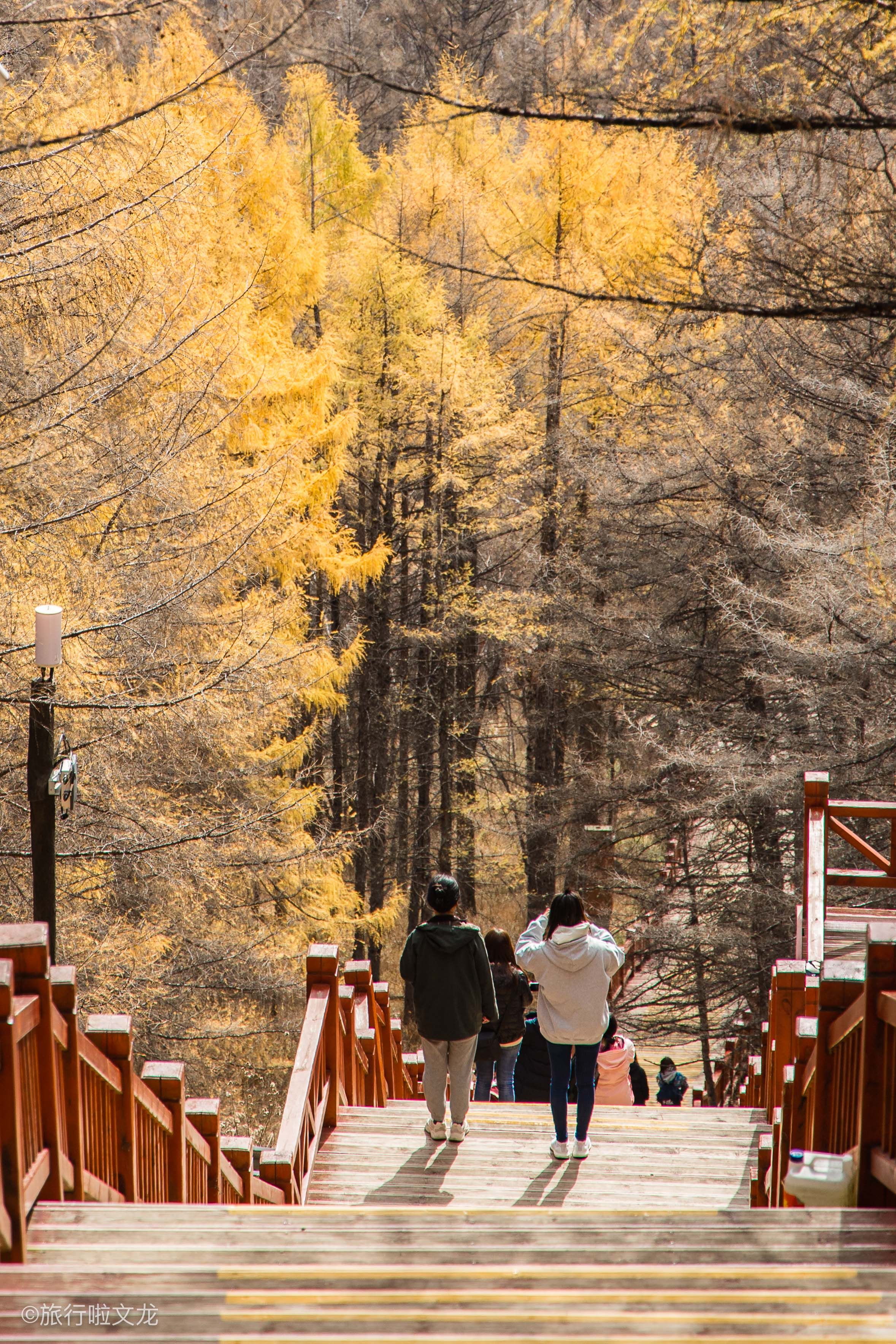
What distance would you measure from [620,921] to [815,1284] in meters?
18.4

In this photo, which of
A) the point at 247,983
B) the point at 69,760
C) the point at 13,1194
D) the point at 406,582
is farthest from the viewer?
the point at 406,582

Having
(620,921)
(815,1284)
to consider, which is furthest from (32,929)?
(620,921)

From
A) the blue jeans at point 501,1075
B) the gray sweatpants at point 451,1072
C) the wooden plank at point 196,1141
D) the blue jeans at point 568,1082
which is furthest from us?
the blue jeans at point 501,1075

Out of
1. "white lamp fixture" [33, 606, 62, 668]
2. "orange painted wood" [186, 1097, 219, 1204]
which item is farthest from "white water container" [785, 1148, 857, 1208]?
"white lamp fixture" [33, 606, 62, 668]

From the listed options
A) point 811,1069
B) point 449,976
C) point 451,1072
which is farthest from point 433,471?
point 811,1069

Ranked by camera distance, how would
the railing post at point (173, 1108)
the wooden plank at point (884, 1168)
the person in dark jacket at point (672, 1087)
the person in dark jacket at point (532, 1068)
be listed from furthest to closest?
the person in dark jacket at point (672, 1087) < the person in dark jacket at point (532, 1068) < the railing post at point (173, 1108) < the wooden plank at point (884, 1168)

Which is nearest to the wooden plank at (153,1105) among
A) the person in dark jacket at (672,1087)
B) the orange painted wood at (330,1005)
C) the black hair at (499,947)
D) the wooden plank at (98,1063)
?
the wooden plank at (98,1063)

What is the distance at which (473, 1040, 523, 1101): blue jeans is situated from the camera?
8.36 meters

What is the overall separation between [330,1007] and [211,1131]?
0.96 meters

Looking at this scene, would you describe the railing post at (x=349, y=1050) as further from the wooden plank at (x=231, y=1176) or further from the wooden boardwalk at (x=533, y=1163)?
the wooden plank at (x=231, y=1176)

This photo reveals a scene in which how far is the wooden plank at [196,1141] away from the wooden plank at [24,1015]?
1.96 m

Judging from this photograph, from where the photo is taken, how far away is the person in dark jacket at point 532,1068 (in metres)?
7.65

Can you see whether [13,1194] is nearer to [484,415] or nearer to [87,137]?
[87,137]

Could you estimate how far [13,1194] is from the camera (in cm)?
301
